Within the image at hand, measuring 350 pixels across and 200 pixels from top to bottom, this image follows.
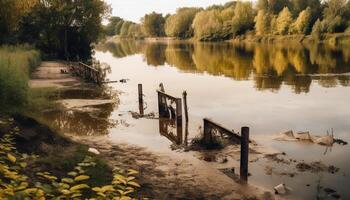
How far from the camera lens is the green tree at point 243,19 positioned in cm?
12598

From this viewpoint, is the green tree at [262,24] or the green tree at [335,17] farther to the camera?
the green tree at [262,24]

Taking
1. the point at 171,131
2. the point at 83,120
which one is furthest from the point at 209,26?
the point at 171,131

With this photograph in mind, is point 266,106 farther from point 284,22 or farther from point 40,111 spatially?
point 284,22

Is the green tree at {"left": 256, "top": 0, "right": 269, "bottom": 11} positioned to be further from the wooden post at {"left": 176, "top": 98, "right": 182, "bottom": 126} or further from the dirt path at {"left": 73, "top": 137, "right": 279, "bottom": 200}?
the dirt path at {"left": 73, "top": 137, "right": 279, "bottom": 200}

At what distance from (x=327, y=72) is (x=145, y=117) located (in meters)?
27.0

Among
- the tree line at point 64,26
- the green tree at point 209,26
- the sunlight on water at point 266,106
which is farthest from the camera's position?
the green tree at point 209,26

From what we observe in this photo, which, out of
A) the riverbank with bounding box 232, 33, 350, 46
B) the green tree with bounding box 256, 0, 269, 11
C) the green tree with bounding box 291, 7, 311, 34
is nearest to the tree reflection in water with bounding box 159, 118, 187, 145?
the riverbank with bounding box 232, 33, 350, 46

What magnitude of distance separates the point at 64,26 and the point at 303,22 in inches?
2678

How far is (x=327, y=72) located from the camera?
1661 inches

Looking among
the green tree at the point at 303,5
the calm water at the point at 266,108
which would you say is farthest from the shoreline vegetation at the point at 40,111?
the green tree at the point at 303,5

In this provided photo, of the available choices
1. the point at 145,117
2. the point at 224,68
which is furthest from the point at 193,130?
the point at 224,68

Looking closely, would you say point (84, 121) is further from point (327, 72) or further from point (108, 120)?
point (327, 72)

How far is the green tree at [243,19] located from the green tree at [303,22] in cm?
2351

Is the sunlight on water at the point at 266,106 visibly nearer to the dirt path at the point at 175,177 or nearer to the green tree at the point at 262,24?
the dirt path at the point at 175,177
